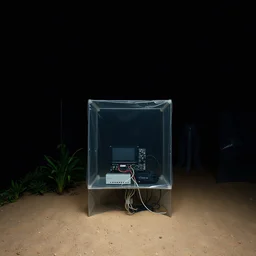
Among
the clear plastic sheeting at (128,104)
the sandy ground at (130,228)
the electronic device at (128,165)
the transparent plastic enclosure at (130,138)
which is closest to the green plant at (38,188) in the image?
the sandy ground at (130,228)

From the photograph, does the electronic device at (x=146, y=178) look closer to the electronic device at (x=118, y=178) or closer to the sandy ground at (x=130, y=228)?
the electronic device at (x=118, y=178)

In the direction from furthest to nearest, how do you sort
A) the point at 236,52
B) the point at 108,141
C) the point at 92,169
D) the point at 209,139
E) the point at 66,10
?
the point at 209,139
the point at 236,52
the point at 66,10
the point at 108,141
the point at 92,169

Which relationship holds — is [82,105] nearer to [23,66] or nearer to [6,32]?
[23,66]

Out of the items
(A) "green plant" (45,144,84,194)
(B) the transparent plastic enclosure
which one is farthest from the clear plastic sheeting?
(A) "green plant" (45,144,84,194)

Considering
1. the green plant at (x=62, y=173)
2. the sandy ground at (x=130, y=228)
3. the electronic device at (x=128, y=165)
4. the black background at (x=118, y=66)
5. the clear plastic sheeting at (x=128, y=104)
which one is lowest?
the sandy ground at (x=130, y=228)

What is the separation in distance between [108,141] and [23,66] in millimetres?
2157

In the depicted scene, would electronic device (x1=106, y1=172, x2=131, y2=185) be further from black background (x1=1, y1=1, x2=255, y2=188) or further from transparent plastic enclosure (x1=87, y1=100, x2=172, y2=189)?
black background (x1=1, y1=1, x2=255, y2=188)

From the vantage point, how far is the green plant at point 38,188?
3057mm

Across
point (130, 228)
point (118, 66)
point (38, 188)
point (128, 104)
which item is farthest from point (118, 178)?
point (118, 66)

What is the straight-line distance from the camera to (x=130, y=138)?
2.89 meters

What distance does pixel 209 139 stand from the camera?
194 inches

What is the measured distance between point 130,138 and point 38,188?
141 centimetres

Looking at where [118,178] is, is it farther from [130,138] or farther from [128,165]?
[130,138]

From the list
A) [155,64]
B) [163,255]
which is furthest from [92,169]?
[155,64]
